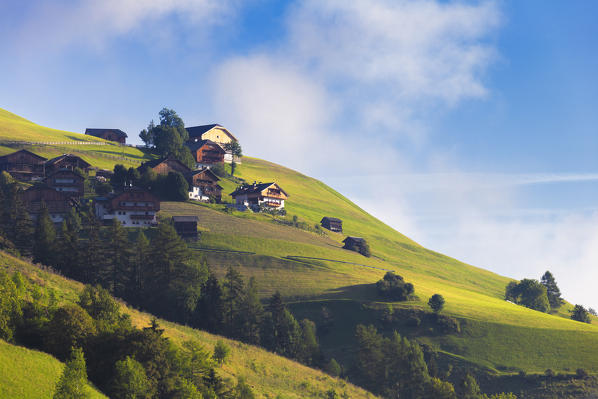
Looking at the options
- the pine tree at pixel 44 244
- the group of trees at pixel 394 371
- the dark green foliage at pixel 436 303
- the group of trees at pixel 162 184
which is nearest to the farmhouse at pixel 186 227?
the group of trees at pixel 162 184

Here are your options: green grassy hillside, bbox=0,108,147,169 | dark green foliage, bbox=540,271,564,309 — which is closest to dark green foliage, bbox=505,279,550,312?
dark green foliage, bbox=540,271,564,309

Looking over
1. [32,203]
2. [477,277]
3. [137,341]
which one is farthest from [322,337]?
[477,277]

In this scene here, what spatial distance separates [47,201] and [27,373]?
96150 millimetres

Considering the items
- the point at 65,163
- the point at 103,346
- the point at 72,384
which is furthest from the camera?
the point at 65,163

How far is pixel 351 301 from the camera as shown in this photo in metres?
99.4

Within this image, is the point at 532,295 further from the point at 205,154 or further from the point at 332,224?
the point at 205,154

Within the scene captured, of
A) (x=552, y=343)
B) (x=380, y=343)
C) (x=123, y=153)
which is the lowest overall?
(x=380, y=343)

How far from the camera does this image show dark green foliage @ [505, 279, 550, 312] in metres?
143

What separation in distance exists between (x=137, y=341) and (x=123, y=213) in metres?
86.8

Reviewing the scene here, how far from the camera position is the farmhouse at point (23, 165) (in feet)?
445

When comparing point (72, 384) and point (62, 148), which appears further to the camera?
point (62, 148)

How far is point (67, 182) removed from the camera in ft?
431

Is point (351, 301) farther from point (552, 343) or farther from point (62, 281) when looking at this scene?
point (62, 281)

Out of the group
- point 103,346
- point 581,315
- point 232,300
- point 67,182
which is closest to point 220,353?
point 103,346
